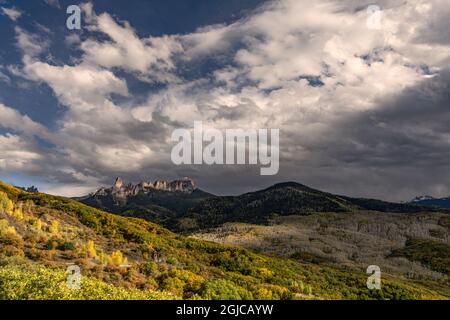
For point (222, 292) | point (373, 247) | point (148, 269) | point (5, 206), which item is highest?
point (5, 206)

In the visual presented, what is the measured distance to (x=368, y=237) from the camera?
474 ft

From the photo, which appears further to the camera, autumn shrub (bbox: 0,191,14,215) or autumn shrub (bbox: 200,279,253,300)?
autumn shrub (bbox: 0,191,14,215)

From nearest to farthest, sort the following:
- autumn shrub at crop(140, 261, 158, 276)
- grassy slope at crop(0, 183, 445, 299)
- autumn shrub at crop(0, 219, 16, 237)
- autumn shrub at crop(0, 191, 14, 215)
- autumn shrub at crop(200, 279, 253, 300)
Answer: grassy slope at crop(0, 183, 445, 299) < autumn shrub at crop(200, 279, 253, 300) < autumn shrub at crop(140, 261, 158, 276) < autumn shrub at crop(0, 219, 16, 237) < autumn shrub at crop(0, 191, 14, 215)

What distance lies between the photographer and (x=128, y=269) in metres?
24.2

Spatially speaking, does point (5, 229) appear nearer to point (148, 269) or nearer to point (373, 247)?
point (148, 269)

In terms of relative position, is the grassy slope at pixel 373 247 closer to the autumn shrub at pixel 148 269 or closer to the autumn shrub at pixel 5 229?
the autumn shrub at pixel 148 269

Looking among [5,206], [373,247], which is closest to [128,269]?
[5,206]

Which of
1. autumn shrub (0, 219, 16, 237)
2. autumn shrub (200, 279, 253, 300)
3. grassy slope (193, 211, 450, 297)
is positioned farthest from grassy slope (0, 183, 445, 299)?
grassy slope (193, 211, 450, 297)

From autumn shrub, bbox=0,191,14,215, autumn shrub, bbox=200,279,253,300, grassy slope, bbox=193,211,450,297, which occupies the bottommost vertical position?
grassy slope, bbox=193,211,450,297

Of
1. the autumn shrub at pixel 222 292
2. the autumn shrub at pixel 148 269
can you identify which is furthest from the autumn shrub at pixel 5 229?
the autumn shrub at pixel 222 292

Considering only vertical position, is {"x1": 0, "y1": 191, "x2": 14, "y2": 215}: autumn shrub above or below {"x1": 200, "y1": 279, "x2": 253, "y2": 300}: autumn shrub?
above

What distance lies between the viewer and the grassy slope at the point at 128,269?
17484 mm

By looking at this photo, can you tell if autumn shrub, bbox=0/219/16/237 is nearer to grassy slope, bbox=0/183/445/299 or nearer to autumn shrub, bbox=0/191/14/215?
grassy slope, bbox=0/183/445/299

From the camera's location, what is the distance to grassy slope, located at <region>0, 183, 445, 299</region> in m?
17.5
